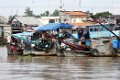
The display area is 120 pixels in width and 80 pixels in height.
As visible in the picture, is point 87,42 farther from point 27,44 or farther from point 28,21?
point 28,21

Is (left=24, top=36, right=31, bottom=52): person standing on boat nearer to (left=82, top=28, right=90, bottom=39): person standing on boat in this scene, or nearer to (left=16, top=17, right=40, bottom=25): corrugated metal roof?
(left=82, top=28, right=90, bottom=39): person standing on boat

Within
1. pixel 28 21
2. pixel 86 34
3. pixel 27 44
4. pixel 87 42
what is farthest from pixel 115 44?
pixel 28 21

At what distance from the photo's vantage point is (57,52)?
3416 cm

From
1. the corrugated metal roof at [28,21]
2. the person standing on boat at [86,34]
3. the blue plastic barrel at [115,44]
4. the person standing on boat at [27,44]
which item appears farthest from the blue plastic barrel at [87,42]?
the corrugated metal roof at [28,21]

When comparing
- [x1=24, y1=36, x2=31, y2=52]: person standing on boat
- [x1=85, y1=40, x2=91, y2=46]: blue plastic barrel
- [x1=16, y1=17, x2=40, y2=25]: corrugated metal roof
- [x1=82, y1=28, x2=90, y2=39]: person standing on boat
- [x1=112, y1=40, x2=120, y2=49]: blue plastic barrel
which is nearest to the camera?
[x1=112, y1=40, x2=120, y2=49]: blue plastic barrel

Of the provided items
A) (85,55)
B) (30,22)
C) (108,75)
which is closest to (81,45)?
(85,55)

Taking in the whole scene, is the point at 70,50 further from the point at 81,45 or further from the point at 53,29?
the point at 53,29

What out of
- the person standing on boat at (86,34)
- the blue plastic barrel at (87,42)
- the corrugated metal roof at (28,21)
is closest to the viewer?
the blue plastic barrel at (87,42)

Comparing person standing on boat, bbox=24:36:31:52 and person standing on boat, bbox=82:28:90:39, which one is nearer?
person standing on boat, bbox=82:28:90:39

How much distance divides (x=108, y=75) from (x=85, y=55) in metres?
14.9

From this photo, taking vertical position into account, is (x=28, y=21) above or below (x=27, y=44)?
below

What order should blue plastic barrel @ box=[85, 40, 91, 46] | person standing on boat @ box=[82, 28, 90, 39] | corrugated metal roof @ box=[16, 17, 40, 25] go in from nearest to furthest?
blue plastic barrel @ box=[85, 40, 91, 46], person standing on boat @ box=[82, 28, 90, 39], corrugated metal roof @ box=[16, 17, 40, 25]

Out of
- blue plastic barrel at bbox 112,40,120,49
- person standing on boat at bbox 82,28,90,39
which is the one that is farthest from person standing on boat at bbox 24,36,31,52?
blue plastic barrel at bbox 112,40,120,49

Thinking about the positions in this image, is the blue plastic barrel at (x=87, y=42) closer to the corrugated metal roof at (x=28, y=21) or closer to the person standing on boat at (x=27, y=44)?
the person standing on boat at (x=27, y=44)
